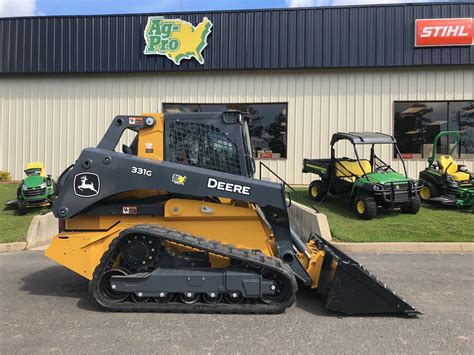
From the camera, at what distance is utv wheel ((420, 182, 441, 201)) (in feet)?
34.8

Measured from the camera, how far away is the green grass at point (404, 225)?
793 centimetres

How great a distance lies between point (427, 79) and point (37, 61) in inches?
514

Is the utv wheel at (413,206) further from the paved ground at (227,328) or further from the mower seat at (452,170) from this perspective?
the paved ground at (227,328)

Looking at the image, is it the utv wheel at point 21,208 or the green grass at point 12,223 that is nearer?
A: the green grass at point 12,223

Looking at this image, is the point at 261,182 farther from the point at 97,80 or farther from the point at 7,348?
the point at 97,80

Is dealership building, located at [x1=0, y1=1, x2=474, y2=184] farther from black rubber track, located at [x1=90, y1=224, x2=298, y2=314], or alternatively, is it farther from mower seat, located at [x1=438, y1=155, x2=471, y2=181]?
black rubber track, located at [x1=90, y1=224, x2=298, y2=314]

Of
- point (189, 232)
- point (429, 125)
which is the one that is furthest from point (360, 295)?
point (429, 125)

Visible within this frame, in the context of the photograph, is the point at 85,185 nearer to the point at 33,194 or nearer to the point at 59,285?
the point at 59,285

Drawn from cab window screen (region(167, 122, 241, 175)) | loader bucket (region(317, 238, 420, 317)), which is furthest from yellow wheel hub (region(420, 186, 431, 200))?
cab window screen (region(167, 122, 241, 175))

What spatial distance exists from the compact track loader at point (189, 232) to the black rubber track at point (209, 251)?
0.01 m

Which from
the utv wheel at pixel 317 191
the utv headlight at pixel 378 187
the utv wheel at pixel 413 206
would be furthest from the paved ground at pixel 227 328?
the utv wheel at pixel 317 191

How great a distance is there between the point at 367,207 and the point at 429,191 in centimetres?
273

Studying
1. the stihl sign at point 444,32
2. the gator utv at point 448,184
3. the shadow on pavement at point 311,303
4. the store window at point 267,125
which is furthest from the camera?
the store window at point 267,125

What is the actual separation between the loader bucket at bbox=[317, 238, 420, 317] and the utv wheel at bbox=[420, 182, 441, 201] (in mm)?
7286
